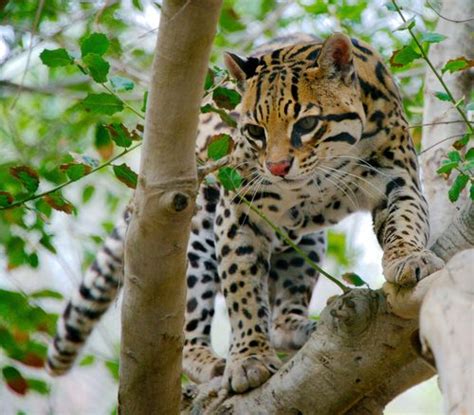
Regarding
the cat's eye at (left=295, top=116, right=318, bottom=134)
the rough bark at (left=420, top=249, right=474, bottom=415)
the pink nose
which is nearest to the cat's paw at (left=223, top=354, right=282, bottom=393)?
the pink nose

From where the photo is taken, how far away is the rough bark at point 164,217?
3.08m

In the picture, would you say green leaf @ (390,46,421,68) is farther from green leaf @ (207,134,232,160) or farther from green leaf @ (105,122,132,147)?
green leaf @ (105,122,132,147)

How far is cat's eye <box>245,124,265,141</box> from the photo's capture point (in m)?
5.27

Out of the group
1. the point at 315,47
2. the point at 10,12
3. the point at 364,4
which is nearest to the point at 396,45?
the point at 364,4

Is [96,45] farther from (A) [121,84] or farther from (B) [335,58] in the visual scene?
(B) [335,58]

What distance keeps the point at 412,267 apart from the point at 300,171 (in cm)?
119

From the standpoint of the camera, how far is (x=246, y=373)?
5016 mm

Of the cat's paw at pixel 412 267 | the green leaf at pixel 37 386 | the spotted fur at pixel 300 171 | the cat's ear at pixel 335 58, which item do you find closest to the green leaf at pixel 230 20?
the spotted fur at pixel 300 171

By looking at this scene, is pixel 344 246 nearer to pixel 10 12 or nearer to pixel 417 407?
pixel 10 12

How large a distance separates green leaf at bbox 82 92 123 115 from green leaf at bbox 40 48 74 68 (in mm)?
160

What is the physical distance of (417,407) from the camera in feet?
47.1

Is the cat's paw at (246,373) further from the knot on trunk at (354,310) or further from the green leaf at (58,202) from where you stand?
the green leaf at (58,202)

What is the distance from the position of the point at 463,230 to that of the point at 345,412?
0.95m

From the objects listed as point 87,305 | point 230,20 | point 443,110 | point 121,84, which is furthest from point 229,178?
point 230,20
